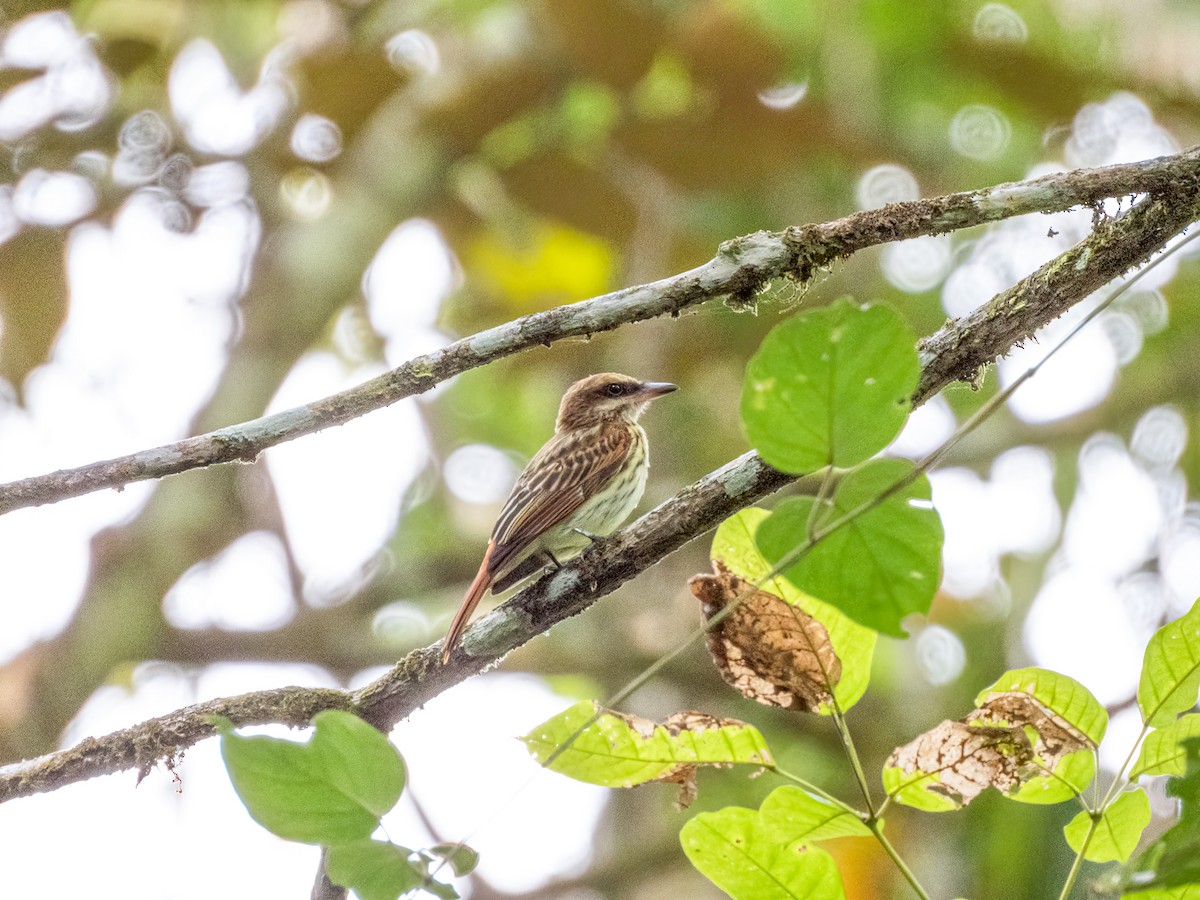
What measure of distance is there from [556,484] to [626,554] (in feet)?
6.37

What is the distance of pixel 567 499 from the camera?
4.82 metres

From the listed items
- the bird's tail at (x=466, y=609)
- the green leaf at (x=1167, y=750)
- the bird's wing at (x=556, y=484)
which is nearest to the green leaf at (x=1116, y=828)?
the green leaf at (x=1167, y=750)

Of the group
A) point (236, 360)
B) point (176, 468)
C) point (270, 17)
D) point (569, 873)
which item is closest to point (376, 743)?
point (176, 468)

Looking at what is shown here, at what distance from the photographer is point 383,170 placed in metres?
8.10

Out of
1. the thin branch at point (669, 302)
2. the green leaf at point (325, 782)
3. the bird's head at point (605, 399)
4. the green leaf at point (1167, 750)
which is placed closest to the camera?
the green leaf at point (325, 782)

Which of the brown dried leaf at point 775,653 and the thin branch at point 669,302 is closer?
the brown dried leaf at point 775,653

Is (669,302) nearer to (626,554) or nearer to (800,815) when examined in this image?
(626,554)

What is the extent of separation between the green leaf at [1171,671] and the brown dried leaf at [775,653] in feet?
1.50

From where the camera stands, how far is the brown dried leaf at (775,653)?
1.92m

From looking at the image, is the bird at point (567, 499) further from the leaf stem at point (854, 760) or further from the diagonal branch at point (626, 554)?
the leaf stem at point (854, 760)

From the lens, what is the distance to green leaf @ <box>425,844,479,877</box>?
1620mm

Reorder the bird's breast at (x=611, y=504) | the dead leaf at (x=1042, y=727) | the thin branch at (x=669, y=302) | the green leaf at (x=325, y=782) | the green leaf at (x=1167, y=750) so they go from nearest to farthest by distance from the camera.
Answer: the green leaf at (x=325, y=782), the green leaf at (x=1167, y=750), the dead leaf at (x=1042, y=727), the thin branch at (x=669, y=302), the bird's breast at (x=611, y=504)

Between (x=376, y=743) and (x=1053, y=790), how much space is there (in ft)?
3.55

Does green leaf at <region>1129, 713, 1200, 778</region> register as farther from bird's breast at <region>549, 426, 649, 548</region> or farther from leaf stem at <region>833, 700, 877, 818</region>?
bird's breast at <region>549, 426, 649, 548</region>
